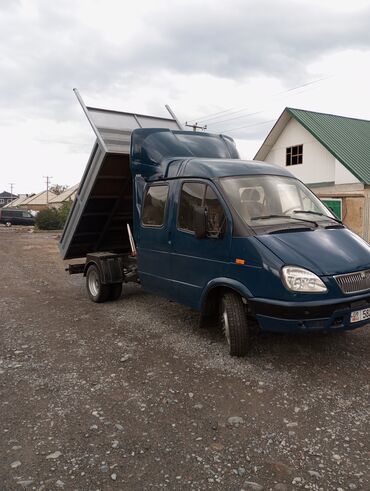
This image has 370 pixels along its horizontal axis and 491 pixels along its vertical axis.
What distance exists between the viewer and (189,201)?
543 centimetres

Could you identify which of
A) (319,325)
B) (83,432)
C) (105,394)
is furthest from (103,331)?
(319,325)

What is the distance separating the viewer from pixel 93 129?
277 inches

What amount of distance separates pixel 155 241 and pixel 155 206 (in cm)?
54

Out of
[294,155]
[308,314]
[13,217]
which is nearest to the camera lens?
[308,314]

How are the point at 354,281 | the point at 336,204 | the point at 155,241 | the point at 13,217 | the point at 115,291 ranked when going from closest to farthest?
the point at 354,281, the point at 155,241, the point at 115,291, the point at 336,204, the point at 13,217

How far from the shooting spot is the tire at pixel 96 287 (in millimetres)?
7637

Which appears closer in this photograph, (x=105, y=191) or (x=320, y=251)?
(x=320, y=251)

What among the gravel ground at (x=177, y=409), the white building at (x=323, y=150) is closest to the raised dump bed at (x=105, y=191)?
the gravel ground at (x=177, y=409)

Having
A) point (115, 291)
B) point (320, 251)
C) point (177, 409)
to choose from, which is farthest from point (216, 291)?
point (115, 291)

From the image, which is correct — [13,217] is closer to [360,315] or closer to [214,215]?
[214,215]

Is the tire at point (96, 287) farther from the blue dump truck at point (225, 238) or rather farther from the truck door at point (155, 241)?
the truck door at point (155, 241)

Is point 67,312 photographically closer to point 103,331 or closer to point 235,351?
point 103,331

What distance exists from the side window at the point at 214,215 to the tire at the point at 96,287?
3.23 metres

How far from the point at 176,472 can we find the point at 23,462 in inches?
46.2
